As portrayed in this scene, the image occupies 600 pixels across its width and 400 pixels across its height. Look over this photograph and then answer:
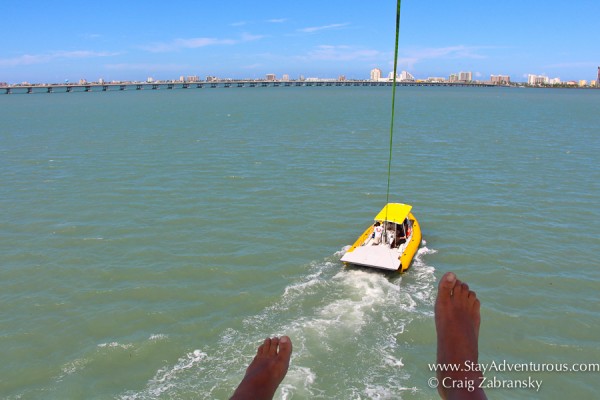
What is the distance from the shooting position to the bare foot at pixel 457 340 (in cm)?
482

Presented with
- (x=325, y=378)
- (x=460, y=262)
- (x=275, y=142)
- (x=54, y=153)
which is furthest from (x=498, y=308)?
(x=54, y=153)

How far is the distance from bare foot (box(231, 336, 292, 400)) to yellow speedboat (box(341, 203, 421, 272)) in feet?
32.5

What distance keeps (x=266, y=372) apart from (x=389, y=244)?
1249cm

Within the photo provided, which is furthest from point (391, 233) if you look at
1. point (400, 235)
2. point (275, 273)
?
point (275, 273)

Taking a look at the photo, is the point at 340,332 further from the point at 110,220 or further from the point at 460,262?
the point at 110,220

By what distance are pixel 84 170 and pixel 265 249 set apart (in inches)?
819

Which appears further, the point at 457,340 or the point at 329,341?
the point at 329,341

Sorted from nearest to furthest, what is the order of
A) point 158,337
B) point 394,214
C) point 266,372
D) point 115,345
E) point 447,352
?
1. point 447,352
2. point 266,372
3. point 115,345
4. point 158,337
5. point 394,214

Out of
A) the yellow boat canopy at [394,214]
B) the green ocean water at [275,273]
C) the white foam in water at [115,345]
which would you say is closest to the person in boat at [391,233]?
the yellow boat canopy at [394,214]

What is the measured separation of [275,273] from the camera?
1755 centimetres

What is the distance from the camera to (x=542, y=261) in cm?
1852

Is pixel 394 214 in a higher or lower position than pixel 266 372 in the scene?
lower

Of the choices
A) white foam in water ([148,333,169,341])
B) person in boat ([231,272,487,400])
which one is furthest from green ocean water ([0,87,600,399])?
person in boat ([231,272,487,400])

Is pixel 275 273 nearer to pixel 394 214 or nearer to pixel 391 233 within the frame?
pixel 391 233
